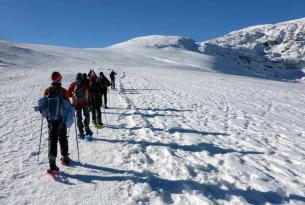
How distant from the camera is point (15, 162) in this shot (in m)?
8.45

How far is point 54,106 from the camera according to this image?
7562mm

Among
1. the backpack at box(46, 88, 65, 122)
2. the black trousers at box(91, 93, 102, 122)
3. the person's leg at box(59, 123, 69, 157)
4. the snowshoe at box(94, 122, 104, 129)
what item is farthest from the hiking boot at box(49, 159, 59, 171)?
the black trousers at box(91, 93, 102, 122)

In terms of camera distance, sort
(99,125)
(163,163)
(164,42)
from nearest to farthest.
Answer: (163,163)
(99,125)
(164,42)

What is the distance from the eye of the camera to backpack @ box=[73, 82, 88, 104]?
10.5 meters

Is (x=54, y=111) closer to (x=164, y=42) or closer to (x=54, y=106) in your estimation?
(x=54, y=106)

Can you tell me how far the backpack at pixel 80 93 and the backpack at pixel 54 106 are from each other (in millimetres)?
2847

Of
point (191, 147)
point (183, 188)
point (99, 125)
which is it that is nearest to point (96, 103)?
point (99, 125)

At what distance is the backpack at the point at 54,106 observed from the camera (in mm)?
7555

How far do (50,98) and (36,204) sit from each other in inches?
88.9

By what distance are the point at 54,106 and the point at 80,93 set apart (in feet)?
→ 9.76

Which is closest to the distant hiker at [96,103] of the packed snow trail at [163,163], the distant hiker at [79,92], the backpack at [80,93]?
the packed snow trail at [163,163]

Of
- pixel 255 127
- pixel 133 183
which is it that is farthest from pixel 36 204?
pixel 255 127

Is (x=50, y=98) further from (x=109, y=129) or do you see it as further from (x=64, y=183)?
(x=109, y=129)

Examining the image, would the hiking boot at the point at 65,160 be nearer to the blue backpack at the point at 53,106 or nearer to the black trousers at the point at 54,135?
the black trousers at the point at 54,135
